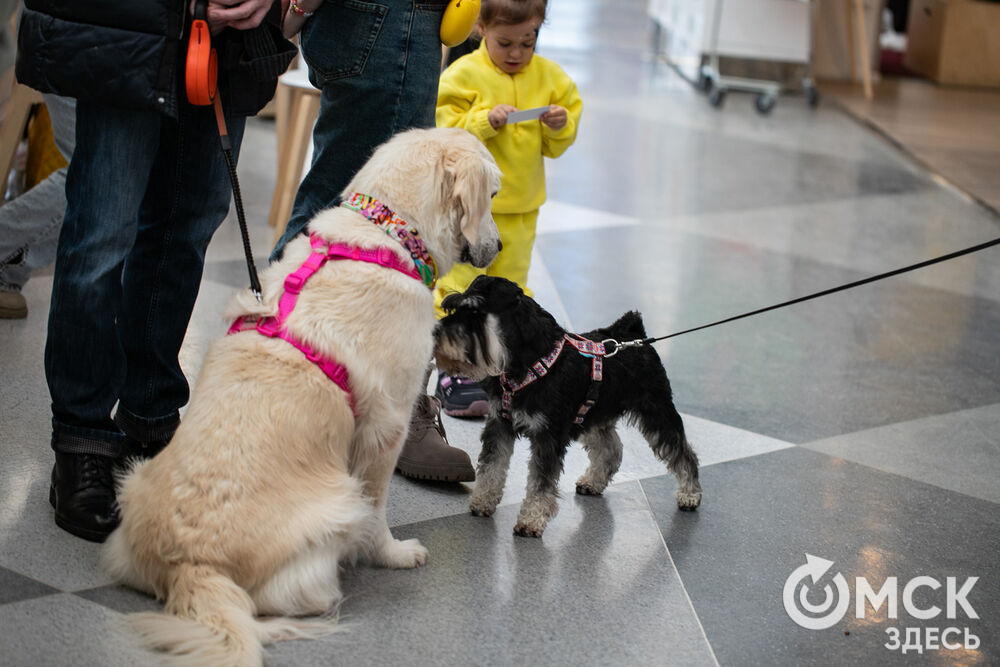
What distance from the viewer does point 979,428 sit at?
3855 millimetres

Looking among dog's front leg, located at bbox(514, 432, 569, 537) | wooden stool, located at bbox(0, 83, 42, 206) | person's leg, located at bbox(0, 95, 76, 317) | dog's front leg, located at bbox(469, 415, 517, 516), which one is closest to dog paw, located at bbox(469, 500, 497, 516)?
dog's front leg, located at bbox(469, 415, 517, 516)

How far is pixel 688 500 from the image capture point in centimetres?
301

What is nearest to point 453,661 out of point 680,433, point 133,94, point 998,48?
point 680,433

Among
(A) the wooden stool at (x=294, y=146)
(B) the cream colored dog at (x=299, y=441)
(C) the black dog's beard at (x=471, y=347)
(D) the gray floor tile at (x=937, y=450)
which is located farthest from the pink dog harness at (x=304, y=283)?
(A) the wooden stool at (x=294, y=146)

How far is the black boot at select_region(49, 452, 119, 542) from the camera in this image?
257 cm

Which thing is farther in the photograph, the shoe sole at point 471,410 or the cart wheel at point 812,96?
the cart wheel at point 812,96

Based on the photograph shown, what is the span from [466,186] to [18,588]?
1.37 metres

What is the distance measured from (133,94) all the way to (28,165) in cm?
300

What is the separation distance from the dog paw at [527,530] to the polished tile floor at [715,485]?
0.07 feet

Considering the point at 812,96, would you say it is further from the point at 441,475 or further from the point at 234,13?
the point at 234,13

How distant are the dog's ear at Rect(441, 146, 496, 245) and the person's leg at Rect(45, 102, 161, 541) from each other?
71 cm

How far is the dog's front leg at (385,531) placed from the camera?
8.07 feet

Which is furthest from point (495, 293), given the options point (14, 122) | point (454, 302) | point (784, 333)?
point (14, 122)

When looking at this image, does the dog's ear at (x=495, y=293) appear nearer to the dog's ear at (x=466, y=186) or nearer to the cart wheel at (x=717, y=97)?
the dog's ear at (x=466, y=186)
